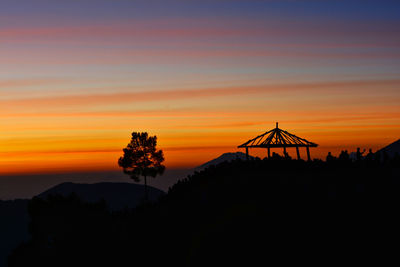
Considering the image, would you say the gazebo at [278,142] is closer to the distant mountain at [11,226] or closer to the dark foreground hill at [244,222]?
the dark foreground hill at [244,222]

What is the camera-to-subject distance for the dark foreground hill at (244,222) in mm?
20922

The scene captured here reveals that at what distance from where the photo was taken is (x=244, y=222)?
22453mm

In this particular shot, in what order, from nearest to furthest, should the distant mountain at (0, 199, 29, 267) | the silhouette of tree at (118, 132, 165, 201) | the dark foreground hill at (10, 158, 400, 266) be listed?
the dark foreground hill at (10, 158, 400, 266) < the silhouette of tree at (118, 132, 165, 201) < the distant mountain at (0, 199, 29, 267)

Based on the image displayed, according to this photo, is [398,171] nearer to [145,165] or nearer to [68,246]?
[68,246]

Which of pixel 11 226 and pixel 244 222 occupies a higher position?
pixel 244 222

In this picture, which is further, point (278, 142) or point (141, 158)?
point (141, 158)

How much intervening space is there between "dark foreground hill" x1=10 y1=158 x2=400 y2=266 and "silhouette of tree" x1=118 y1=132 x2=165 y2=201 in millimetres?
35663

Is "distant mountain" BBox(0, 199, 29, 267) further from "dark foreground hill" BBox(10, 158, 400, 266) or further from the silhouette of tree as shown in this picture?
"dark foreground hill" BBox(10, 158, 400, 266)

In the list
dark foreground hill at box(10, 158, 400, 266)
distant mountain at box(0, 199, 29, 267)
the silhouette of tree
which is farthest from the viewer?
distant mountain at box(0, 199, 29, 267)

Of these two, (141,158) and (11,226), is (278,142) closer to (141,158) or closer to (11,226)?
(141,158)

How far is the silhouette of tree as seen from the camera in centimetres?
6606

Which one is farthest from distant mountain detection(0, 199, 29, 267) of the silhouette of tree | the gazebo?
the gazebo

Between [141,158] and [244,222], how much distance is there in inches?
1768

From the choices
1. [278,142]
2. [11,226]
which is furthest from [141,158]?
[11,226]
